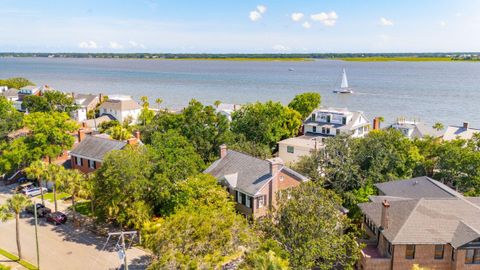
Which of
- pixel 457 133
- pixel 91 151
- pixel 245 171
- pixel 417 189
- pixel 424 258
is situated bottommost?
pixel 424 258

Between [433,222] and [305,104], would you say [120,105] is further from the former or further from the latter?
[433,222]

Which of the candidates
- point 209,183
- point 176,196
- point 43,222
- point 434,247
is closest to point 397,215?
point 434,247

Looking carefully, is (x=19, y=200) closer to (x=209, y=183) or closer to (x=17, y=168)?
(x=209, y=183)

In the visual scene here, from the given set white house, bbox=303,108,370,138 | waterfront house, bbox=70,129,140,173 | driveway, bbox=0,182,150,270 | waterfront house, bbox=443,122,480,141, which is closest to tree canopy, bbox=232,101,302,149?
white house, bbox=303,108,370,138

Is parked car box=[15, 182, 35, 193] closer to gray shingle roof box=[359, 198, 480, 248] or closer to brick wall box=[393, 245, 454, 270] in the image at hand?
gray shingle roof box=[359, 198, 480, 248]

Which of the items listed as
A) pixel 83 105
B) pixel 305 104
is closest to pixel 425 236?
pixel 305 104

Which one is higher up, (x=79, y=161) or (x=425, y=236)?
(x=425, y=236)
